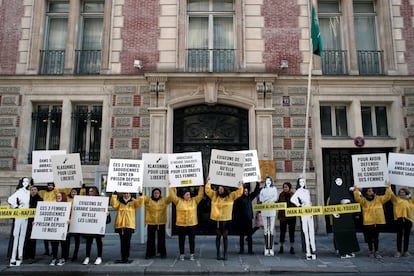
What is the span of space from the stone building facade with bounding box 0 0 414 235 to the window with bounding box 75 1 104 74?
0.17ft


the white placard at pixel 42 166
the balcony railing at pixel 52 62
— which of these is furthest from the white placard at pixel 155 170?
the balcony railing at pixel 52 62

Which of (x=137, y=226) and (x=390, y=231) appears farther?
(x=390, y=231)

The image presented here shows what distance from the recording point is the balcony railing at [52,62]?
13125 mm

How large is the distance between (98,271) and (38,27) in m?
10.0

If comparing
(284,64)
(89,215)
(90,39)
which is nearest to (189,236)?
(89,215)

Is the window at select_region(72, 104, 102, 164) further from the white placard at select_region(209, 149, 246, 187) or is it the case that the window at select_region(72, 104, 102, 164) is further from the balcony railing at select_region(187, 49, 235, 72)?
the white placard at select_region(209, 149, 246, 187)

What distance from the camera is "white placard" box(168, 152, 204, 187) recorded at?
8586 millimetres

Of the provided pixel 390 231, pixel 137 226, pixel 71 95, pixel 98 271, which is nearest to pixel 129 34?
pixel 71 95

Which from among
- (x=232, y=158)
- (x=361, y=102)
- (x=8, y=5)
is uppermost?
(x=8, y=5)

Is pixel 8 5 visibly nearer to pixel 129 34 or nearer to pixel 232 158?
pixel 129 34

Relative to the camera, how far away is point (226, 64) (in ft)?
42.6

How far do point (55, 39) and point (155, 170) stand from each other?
7966 mm

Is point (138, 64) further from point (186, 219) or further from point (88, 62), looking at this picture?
point (186, 219)

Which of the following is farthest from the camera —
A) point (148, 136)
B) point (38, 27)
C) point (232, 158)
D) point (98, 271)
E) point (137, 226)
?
point (38, 27)
